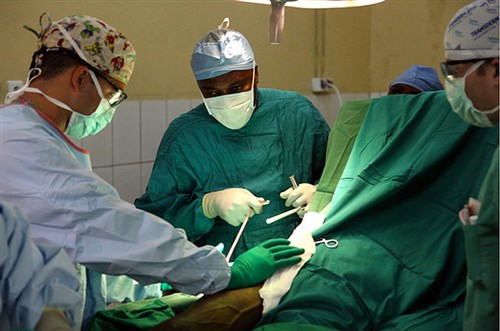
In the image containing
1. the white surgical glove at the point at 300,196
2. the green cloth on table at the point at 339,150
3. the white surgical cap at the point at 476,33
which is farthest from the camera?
the white surgical glove at the point at 300,196

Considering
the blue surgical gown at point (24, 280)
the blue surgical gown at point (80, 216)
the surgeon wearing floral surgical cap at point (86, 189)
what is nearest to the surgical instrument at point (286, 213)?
the surgeon wearing floral surgical cap at point (86, 189)

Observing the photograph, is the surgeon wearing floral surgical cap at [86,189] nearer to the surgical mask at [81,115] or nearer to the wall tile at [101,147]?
the surgical mask at [81,115]

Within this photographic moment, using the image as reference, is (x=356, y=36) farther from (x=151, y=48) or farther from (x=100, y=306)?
(x=100, y=306)

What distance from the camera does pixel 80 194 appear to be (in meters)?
1.79

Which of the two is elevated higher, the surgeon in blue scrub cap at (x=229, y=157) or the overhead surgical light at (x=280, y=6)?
the overhead surgical light at (x=280, y=6)

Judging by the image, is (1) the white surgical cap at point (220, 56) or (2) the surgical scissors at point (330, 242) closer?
(2) the surgical scissors at point (330, 242)

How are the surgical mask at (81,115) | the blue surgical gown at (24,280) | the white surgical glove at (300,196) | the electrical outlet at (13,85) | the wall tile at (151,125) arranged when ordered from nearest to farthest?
the blue surgical gown at (24,280) < the surgical mask at (81,115) < the white surgical glove at (300,196) < the electrical outlet at (13,85) < the wall tile at (151,125)

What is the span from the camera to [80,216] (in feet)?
5.85

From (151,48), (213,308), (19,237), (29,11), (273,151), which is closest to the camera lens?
(19,237)

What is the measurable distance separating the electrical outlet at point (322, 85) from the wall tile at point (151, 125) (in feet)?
4.14

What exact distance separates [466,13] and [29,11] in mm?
2017

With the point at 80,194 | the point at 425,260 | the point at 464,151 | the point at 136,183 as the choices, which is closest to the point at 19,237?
the point at 80,194

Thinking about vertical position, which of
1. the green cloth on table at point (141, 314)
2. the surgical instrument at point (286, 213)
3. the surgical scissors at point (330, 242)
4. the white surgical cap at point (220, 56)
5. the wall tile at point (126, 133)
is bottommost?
the green cloth on table at point (141, 314)

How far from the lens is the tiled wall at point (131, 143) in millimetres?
3387
